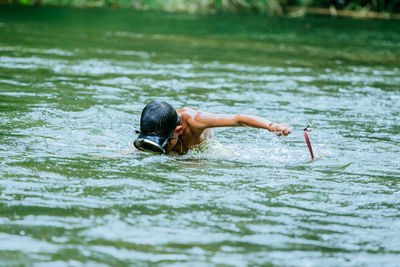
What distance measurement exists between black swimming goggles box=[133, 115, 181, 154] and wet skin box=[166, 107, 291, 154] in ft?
0.33

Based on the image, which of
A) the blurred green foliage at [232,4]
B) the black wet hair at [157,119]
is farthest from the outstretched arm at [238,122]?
the blurred green foliage at [232,4]

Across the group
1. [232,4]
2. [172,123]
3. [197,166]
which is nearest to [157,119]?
[172,123]

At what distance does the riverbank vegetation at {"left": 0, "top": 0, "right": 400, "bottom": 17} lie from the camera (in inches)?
1218

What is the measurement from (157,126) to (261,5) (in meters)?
31.1

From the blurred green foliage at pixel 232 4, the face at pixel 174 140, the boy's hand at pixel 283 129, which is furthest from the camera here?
the blurred green foliage at pixel 232 4

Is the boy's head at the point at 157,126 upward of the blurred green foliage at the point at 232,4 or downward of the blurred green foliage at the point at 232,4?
upward

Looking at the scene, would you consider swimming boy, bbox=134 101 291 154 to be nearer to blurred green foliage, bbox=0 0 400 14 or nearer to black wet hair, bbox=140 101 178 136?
black wet hair, bbox=140 101 178 136

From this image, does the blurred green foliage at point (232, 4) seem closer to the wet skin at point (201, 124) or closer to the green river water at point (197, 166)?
the green river water at point (197, 166)

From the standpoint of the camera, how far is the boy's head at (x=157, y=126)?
5805mm

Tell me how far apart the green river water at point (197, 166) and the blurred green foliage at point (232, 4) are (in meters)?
16.1

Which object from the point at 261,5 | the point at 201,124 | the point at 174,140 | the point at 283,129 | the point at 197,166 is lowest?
the point at 261,5

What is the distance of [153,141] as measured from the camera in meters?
5.89

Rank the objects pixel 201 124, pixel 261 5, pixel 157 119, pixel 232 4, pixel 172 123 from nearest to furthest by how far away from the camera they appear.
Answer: pixel 157 119 < pixel 172 123 < pixel 201 124 < pixel 232 4 < pixel 261 5

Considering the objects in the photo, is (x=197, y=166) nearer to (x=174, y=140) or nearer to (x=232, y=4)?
(x=174, y=140)
